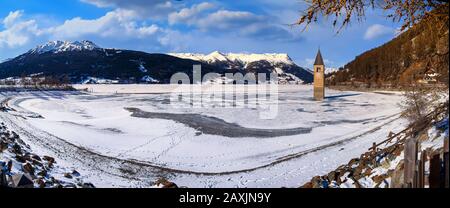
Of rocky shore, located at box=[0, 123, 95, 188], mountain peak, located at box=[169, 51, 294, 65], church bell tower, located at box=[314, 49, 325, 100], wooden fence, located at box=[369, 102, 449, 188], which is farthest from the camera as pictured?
mountain peak, located at box=[169, 51, 294, 65]

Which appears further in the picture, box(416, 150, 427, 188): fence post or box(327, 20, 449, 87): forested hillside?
box(327, 20, 449, 87): forested hillside

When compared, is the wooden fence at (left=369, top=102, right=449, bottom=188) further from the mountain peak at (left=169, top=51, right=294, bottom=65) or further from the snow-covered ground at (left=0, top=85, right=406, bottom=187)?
the mountain peak at (left=169, top=51, right=294, bottom=65)

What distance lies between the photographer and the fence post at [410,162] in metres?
2.71

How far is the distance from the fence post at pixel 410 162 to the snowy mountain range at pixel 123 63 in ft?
9.29

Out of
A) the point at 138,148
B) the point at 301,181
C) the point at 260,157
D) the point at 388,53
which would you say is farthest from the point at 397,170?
the point at 138,148

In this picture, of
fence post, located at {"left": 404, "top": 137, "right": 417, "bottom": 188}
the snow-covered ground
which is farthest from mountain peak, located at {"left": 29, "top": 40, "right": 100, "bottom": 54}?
fence post, located at {"left": 404, "top": 137, "right": 417, "bottom": 188}

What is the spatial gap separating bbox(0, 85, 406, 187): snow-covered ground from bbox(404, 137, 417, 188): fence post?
1.68 metres

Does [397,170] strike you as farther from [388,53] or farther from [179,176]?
[179,176]

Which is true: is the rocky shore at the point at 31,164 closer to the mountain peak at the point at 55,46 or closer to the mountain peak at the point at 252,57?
the mountain peak at the point at 55,46

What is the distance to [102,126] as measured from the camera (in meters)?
12.2

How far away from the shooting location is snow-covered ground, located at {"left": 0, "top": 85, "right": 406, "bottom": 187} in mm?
6637

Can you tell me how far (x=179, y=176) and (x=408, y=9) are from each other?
4.90m

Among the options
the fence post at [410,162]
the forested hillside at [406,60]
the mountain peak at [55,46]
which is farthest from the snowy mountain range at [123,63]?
the fence post at [410,162]

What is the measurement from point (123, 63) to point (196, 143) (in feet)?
36.6
